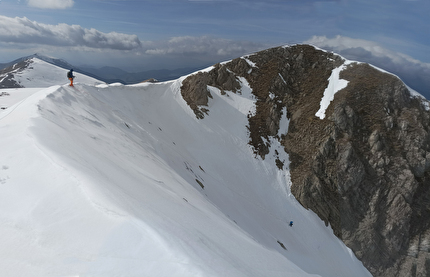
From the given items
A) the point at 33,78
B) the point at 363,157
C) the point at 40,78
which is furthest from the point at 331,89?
the point at 40,78

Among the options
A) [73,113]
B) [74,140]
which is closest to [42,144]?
[74,140]

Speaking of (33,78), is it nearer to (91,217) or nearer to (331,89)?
(331,89)

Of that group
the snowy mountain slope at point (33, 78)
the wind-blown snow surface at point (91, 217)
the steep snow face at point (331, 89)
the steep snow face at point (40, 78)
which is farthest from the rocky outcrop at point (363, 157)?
the steep snow face at point (40, 78)

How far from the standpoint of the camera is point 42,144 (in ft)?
32.5

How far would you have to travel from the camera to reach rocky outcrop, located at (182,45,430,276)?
36219 millimetres

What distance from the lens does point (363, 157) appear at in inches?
1550

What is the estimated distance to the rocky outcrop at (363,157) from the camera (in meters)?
36.2

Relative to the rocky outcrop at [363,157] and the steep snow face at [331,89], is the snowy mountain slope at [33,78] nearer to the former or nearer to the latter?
the rocky outcrop at [363,157]

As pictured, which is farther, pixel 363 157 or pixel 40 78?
pixel 40 78

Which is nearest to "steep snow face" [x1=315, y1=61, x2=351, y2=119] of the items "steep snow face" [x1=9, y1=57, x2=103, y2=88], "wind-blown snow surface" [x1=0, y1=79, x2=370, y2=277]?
"wind-blown snow surface" [x1=0, y1=79, x2=370, y2=277]

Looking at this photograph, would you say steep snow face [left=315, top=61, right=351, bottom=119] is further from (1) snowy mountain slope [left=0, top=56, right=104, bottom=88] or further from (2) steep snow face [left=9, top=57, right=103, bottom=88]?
(2) steep snow face [left=9, top=57, right=103, bottom=88]

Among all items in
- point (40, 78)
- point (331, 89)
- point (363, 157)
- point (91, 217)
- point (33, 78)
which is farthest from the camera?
point (40, 78)

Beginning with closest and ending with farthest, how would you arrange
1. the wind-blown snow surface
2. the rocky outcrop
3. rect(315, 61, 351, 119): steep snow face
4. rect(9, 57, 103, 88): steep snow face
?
1. the wind-blown snow surface
2. the rocky outcrop
3. rect(315, 61, 351, 119): steep snow face
4. rect(9, 57, 103, 88): steep snow face

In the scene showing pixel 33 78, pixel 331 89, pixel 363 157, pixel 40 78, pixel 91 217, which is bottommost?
pixel 40 78
